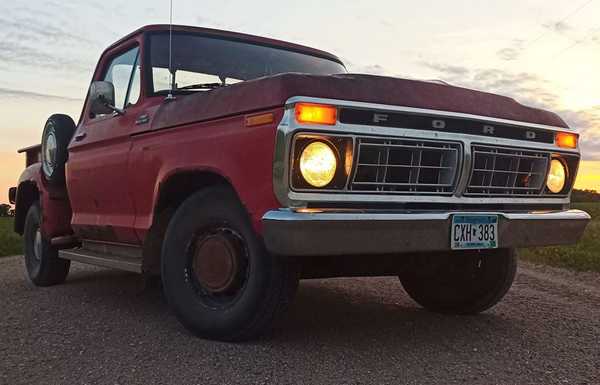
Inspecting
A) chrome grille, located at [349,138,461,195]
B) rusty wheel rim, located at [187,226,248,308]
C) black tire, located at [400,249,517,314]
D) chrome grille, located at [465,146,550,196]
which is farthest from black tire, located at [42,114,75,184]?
chrome grille, located at [465,146,550,196]

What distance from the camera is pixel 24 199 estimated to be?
7.13 meters

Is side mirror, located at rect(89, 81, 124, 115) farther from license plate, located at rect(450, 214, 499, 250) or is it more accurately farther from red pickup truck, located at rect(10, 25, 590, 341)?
license plate, located at rect(450, 214, 499, 250)

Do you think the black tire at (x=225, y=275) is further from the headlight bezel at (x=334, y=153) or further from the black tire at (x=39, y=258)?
the black tire at (x=39, y=258)

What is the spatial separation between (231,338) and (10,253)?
29.3 feet

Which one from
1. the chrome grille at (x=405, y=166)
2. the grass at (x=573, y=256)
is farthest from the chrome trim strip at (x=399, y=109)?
the grass at (x=573, y=256)

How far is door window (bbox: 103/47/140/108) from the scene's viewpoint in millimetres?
5133

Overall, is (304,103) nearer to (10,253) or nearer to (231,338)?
(231,338)

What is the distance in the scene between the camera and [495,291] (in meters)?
4.75

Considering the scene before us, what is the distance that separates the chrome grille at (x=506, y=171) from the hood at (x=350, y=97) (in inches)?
8.7

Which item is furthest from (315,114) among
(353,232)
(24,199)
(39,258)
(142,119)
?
(24,199)

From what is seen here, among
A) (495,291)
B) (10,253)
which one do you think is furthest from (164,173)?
(10,253)

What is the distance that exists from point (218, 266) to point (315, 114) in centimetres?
110

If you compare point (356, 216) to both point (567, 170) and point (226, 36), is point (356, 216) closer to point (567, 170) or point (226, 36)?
point (567, 170)

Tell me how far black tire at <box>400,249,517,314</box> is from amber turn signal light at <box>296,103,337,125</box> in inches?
58.6
